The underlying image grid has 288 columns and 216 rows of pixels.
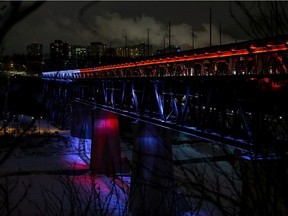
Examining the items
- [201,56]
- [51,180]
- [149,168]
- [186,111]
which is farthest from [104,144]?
[186,111]

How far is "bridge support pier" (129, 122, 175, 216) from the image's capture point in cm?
1878

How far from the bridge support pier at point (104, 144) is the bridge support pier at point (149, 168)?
377 inches

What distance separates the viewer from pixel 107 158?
29797mm

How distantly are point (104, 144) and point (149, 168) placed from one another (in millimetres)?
11519

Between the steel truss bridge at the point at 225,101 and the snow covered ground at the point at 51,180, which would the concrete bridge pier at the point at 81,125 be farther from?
the steel truss bridge at the point at 225,101

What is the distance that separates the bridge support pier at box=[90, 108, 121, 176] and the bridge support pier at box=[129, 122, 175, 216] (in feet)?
31.4

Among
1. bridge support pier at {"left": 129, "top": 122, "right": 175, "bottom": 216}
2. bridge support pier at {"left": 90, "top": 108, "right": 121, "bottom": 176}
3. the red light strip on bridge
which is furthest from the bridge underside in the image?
bridge support pier at {"left": 90, "top": 108, "right": 121, "bottom": 176}

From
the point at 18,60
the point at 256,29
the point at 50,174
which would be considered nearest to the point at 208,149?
the point at 50,174

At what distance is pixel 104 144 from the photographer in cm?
2977

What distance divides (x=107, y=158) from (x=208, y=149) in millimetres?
17574

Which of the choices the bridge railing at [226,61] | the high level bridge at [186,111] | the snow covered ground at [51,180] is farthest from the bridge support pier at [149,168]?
the bridge railing at [226,61]

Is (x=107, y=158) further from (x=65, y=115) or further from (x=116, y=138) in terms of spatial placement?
(x=65, y=115)

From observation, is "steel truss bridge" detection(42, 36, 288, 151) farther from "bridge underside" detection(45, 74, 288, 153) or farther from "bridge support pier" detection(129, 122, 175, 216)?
"bridge support pier" detection(129, 122, 175, 216)

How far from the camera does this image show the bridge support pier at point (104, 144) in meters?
29.4
